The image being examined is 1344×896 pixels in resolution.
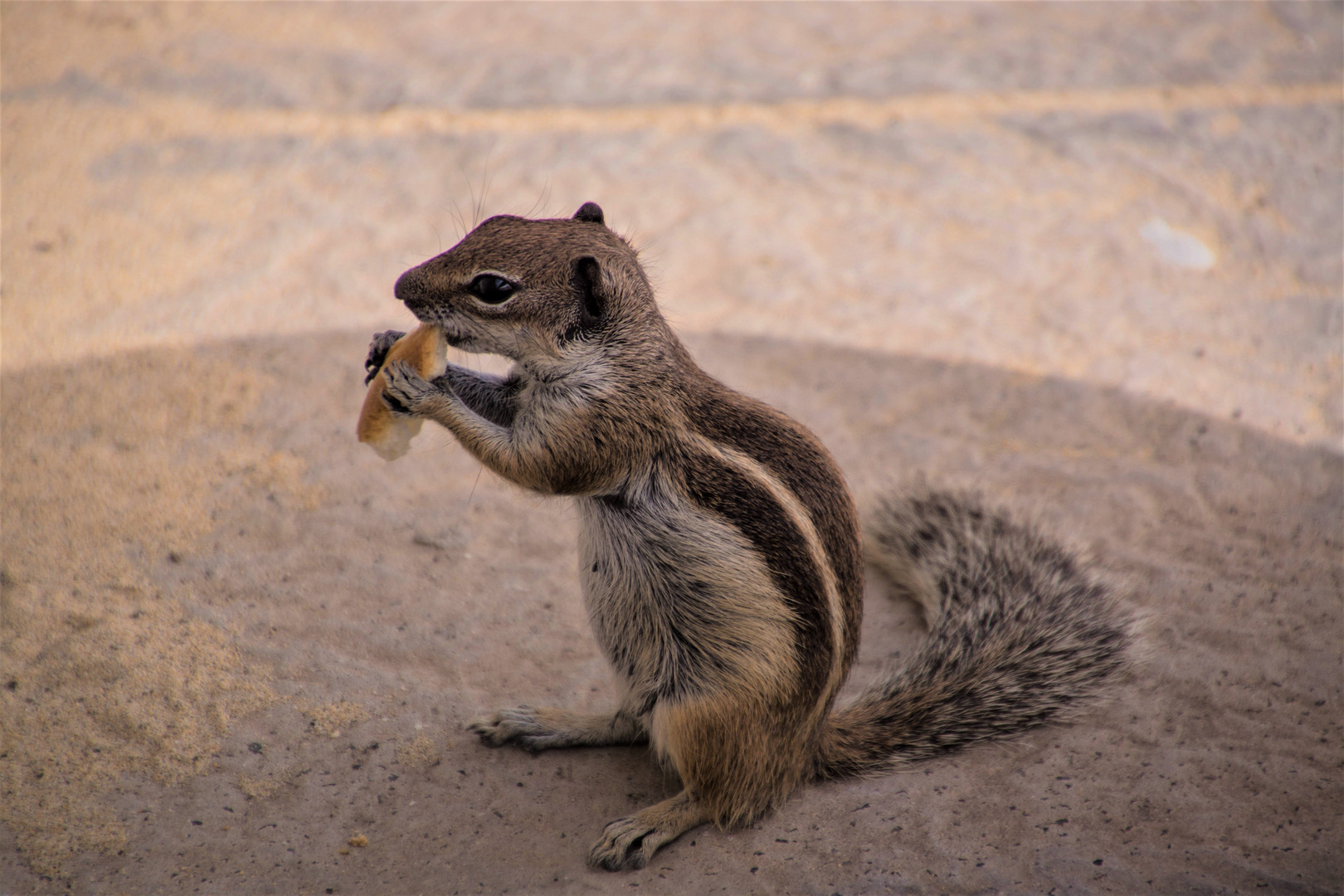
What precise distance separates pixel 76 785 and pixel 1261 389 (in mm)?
4867

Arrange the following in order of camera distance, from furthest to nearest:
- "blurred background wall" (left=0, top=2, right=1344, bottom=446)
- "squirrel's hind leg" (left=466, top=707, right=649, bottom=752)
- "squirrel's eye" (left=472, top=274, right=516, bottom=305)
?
"blurred background wall" (left=0, top=2, right=1344, bottom=446) < "squirrel's hind leg" (left=466, top=707, right=649, bottom=752) < "squirrel's eye" (left=472, top=274, right=516, bottom=305)

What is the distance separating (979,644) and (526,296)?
68.8 inches

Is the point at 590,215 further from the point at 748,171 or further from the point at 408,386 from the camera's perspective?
the point at 748,171

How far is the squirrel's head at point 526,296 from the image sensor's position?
2414mm

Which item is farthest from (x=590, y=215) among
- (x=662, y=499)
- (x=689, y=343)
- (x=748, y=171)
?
(x=748, y=171)

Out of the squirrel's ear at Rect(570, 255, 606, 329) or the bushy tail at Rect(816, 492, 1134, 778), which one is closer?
the squirrel's ear at Rect(570, 255, 606, 329)

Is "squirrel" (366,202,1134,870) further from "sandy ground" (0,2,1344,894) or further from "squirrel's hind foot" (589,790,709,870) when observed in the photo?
"sandy ground" (0,2,1344,894)

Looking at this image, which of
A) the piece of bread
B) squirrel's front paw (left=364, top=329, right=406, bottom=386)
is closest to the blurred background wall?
squirrel's front paw (left=364, top=329, right=406, bottom=386)

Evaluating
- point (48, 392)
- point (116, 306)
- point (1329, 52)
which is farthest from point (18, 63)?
point (1329, 52)

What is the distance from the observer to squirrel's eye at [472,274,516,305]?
2402 millimetres

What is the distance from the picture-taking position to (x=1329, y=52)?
23.9 ft

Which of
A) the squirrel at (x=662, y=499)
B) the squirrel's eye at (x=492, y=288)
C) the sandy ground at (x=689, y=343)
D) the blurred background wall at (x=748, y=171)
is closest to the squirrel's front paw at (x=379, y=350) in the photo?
the squirrel at (x=662, y=499)

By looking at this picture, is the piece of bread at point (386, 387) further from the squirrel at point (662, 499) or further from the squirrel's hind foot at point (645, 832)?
the squirrel's hind foot at point (645, 832)

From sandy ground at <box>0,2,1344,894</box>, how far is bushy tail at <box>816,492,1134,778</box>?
0.34 ft
